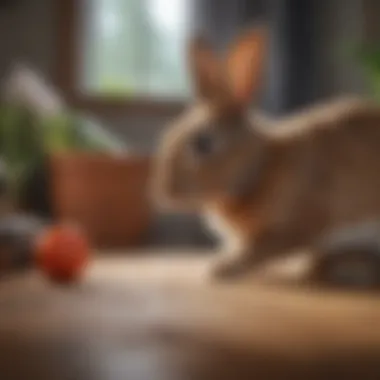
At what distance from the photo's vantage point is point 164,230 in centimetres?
193

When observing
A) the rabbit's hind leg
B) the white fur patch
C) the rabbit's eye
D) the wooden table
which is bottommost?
the wooden table

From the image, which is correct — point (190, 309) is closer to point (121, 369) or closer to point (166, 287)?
point (166, 287)

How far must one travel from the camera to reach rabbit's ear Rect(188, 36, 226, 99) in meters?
1.38

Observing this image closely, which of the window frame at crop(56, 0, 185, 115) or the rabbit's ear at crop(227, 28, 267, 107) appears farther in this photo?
the window frame at crop(56, 0, 185, 115)

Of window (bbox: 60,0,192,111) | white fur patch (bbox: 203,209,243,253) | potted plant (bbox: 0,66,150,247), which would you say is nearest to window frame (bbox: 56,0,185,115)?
window (bbox: 60,0,192,111)

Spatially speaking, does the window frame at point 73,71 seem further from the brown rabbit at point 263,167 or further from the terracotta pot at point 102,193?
the brown rabbit at point 263,167

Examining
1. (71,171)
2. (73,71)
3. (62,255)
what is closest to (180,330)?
(62,255)

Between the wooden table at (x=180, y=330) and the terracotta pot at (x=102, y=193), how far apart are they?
14.6 inches

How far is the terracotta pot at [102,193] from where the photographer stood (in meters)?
1.74

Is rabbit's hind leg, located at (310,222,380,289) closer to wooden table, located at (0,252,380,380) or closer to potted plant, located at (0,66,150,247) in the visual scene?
wooden table, located at (0,252,380,380)

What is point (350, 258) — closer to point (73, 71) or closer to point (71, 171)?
point (71, 171)

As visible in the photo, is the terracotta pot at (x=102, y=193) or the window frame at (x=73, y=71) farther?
the window frame at (x=73, y=71)

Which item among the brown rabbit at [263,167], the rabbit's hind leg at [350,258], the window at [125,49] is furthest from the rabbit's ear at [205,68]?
the window at [125,49]

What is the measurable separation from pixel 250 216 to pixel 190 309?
306 millimetres
